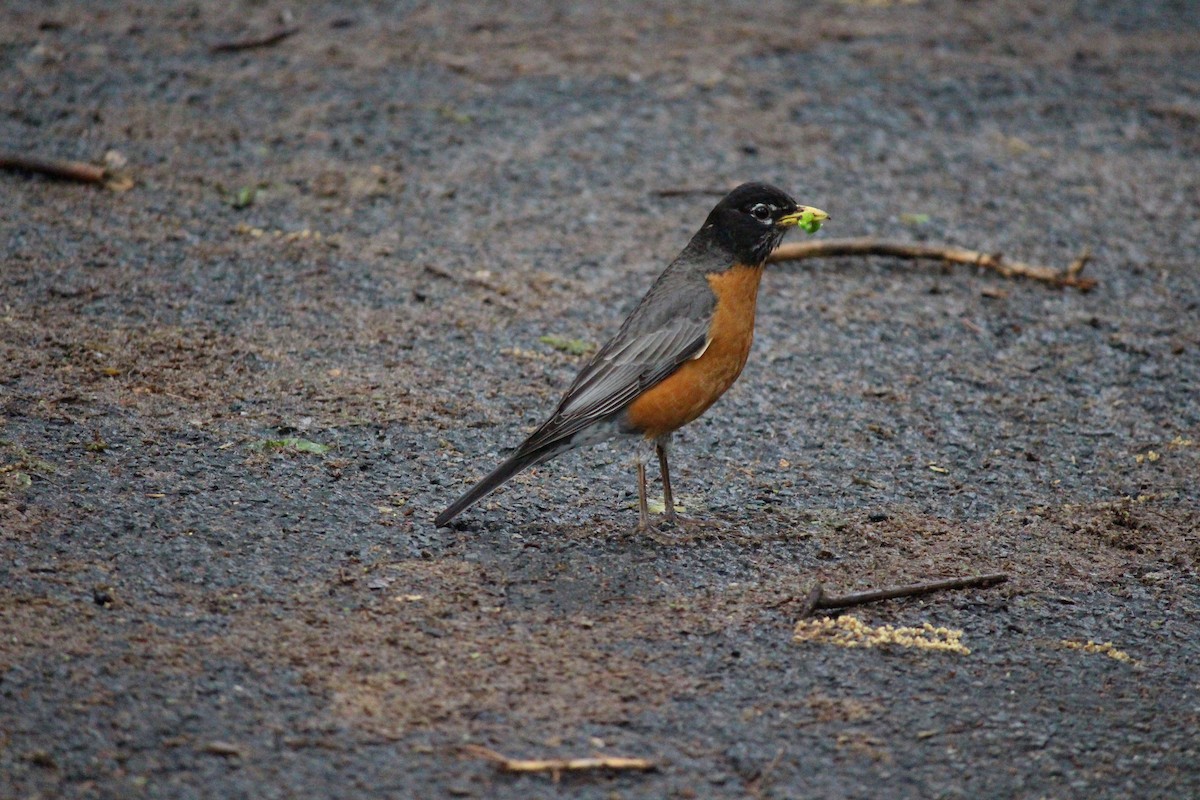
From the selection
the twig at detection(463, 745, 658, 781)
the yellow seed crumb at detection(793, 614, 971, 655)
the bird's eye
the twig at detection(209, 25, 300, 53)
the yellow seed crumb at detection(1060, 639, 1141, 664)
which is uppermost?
the twig at detection(209, 25, 300, 53)

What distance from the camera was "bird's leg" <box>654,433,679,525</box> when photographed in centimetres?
551

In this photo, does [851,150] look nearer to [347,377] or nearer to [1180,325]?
[1180,325]

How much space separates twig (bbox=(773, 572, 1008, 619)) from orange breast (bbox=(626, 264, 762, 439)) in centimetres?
101

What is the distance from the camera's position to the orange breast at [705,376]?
547 cm

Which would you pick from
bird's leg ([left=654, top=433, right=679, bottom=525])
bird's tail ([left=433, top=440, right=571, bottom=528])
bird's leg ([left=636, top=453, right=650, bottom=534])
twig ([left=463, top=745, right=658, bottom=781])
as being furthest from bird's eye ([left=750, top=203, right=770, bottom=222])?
twig ([left=463, top=745, right=658, bottom=781])

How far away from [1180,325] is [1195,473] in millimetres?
1821

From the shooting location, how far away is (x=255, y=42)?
33.7 feet

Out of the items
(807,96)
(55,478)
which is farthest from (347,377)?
(807,96)

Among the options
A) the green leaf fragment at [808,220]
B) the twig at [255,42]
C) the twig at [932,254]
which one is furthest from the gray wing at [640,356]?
the twig at [255,42]

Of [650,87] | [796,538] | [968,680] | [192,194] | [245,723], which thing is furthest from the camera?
[650,87]

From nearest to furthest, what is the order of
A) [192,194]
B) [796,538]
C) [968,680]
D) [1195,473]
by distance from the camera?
[968,680]
[796,538]
[1195,473]
[192,194]

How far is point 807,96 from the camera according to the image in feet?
33.8

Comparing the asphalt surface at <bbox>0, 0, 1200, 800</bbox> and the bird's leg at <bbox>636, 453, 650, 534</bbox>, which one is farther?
the bird's leg at <bbox>636, 453, 650, 534</bbox>

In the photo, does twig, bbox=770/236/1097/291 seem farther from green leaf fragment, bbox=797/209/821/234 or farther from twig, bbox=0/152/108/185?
twig, bbox=0/152/108/185
